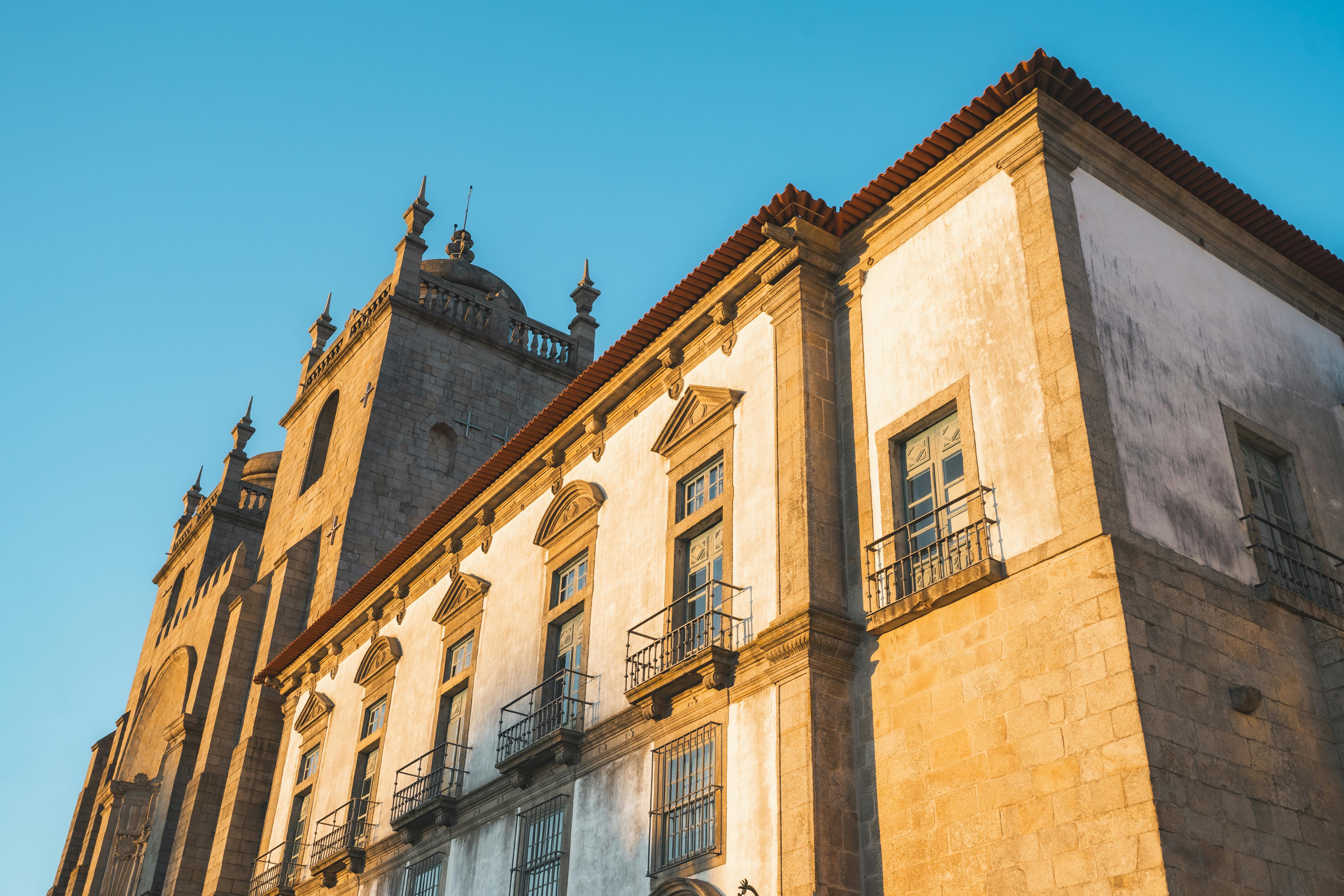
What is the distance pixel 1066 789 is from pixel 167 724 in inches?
1388

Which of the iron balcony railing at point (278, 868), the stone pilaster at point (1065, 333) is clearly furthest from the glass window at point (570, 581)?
the iron balcony railing at point (278, 868)

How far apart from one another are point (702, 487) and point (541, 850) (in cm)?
532

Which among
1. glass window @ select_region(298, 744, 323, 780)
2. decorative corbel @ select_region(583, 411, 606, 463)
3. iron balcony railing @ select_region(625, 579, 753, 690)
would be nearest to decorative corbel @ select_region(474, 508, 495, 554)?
decorative corbel @ select_region(583, 411, 606, 463)

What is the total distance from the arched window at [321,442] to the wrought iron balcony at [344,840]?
1321 cm

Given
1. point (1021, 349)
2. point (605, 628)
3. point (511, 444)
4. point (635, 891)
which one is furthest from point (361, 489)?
point (1021, 349)

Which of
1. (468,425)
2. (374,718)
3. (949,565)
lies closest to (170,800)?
(374,718)

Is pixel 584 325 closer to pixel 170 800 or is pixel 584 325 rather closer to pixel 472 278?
pixel 472 278

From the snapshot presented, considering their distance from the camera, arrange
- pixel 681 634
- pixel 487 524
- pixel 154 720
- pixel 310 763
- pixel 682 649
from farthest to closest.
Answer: pixel 154 720
pixel 310 763
pixel 487 524
pixel 681 634
pixel 682 649

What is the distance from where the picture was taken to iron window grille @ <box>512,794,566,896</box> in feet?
53.5

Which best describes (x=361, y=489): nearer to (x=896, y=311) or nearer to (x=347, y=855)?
(x=347, y=855)

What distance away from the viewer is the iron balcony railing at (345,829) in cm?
2191

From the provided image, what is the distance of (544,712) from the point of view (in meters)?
18.0

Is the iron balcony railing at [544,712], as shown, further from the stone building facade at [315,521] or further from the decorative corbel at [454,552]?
the stone building facade at [315,521]

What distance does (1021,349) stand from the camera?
12.6 meters
